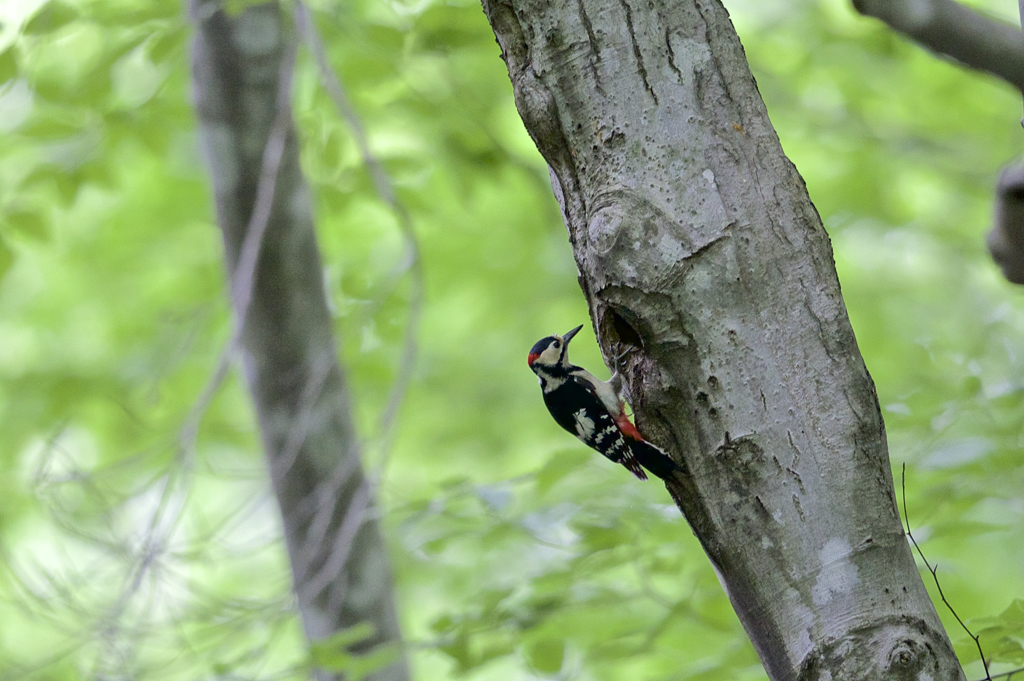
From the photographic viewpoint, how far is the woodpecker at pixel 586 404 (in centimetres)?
193

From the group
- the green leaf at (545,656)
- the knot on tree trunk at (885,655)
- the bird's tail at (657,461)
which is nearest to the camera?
the knot on tree trunk at (885,655)

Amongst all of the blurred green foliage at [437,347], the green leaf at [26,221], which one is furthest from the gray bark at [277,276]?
the green leaf at [26,221]

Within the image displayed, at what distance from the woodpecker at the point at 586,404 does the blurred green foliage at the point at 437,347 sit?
0.14 metres

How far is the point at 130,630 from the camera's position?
2.12m

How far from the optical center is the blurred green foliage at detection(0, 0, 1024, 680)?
2236 millimetres

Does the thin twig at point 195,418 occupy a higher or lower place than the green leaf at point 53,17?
lower

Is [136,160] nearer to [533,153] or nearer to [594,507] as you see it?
[533,153]

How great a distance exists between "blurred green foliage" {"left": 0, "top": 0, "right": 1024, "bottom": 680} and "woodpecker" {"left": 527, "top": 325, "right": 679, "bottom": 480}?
14cm

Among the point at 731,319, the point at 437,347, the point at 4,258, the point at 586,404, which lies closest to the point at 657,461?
the point at 731,319

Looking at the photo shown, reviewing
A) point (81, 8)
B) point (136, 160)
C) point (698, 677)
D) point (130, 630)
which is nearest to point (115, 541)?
point (130, 630)

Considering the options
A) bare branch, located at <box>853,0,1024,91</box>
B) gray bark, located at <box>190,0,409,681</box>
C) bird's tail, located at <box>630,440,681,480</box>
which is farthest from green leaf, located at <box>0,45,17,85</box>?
bare branch, located at <box>853,0,1024,91</box>

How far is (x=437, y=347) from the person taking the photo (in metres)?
6.00

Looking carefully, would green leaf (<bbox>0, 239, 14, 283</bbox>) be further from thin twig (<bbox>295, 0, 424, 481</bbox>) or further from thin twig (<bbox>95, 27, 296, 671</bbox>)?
thin twig (<bbox>295, 0, 424, 481</bbox>)

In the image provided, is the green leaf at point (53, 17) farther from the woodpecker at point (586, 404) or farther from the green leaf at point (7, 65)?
the woodpecker at point (586, 404)
